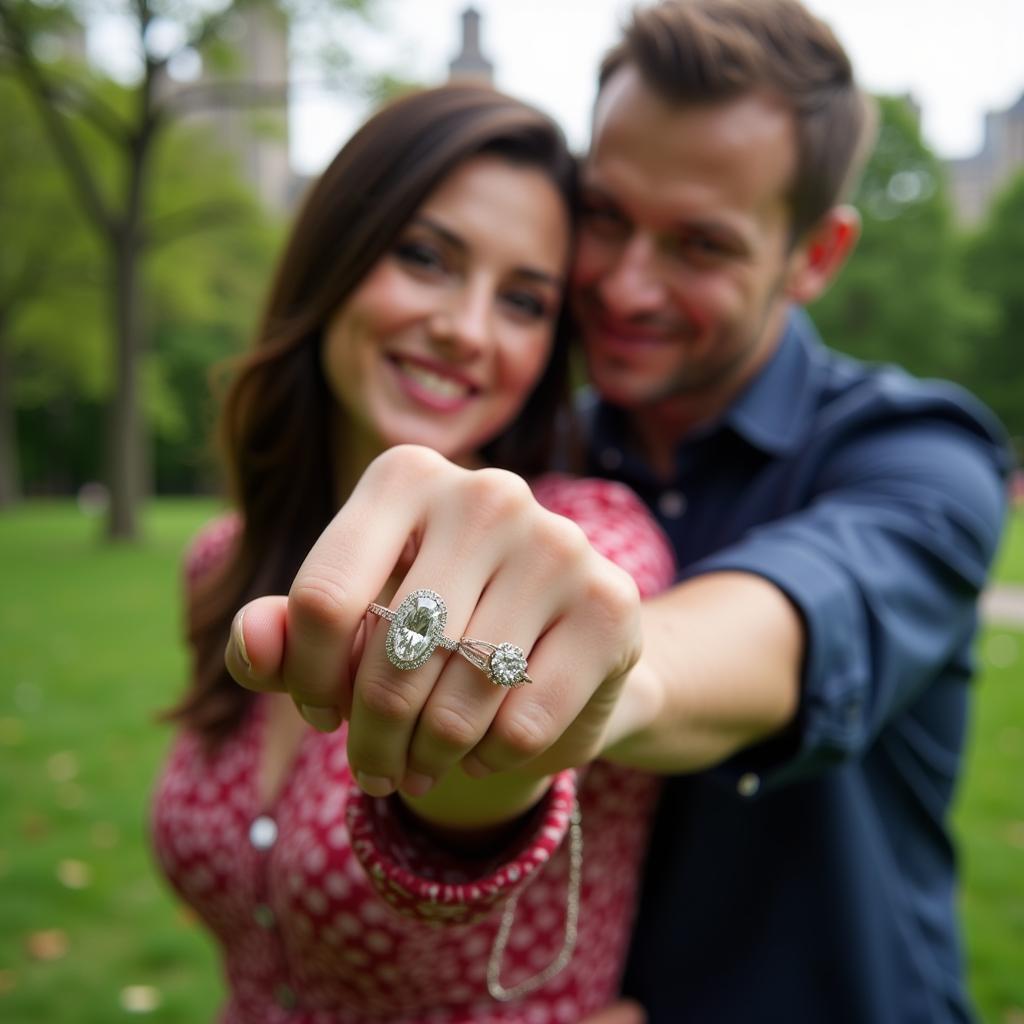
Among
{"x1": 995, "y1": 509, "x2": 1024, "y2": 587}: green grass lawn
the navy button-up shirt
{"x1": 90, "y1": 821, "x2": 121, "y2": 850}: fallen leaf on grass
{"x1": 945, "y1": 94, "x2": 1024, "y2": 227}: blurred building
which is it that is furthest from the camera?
{"x1": 945, "y1": 94, "x2": 1024, "y2": 227}: blurred building

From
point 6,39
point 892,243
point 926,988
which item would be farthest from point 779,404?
point 892,243

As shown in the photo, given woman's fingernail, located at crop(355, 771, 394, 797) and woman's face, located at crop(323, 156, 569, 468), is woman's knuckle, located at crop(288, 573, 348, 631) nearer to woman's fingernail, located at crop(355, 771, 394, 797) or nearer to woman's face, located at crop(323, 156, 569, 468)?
woman's fingernail, located at crop(355, 771, 394, 797)

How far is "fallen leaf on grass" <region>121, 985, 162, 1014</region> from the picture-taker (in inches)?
145

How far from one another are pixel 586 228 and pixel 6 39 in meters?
14.7

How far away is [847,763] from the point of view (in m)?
1.65

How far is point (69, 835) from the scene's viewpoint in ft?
16.0

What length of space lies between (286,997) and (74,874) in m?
3.16

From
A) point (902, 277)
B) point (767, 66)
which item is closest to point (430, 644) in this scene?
point (767, 66)

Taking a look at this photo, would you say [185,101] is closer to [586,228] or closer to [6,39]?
[6,39]

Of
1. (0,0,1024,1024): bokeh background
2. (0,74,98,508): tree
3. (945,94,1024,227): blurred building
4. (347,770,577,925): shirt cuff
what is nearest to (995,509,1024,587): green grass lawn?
(0,0,1024,1024): bokeh background

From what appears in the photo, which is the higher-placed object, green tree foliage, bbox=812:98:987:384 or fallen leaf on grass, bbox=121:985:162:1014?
fallen leaf on grass, bbox=121:985:162:1014

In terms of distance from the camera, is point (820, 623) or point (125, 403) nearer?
point (820, 623)

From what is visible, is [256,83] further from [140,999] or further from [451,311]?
[451,311]

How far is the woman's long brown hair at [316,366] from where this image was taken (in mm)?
2020
